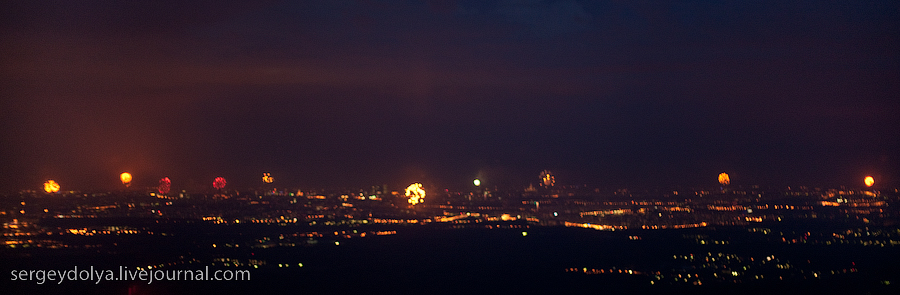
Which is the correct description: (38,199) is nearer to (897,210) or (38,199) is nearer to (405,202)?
(405,202)

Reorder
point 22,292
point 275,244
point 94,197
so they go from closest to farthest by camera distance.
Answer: point 22,292 → point 275,244 → point 94,197

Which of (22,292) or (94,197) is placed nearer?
(22,292)

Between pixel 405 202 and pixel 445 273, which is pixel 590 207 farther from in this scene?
pixel 445 273

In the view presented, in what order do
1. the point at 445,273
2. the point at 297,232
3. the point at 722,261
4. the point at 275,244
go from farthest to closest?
the point at 297,232
the point at 275,244
the point at 722,261
the point at 445,273

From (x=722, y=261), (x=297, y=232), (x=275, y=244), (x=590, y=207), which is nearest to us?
(x=722, y=261)

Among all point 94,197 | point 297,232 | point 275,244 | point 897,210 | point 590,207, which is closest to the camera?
point 275,244

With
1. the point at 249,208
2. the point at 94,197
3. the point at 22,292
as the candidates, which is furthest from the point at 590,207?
the point at 22,292

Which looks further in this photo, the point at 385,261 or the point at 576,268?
the point at 385,261

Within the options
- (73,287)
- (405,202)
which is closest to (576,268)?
(73,287)

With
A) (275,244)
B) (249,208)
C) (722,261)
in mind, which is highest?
(249,208)

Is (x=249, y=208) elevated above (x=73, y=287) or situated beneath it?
elevated above
